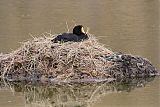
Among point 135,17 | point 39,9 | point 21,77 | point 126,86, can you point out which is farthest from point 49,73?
point 39,9

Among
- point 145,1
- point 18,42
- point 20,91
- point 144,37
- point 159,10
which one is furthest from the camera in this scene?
point 145,1

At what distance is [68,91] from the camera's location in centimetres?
1426

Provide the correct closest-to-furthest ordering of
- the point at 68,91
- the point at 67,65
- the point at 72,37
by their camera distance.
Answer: the point at 68,91 → the point at 67,65 → the point at 72,37

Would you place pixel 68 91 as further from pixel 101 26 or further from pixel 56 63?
pixel 101 26

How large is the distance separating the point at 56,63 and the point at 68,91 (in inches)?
41.4

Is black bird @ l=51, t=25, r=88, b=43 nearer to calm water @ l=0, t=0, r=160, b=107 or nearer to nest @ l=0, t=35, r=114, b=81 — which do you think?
nest @ l=0, t=35, r=114, b=81

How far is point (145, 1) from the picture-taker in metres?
33.7

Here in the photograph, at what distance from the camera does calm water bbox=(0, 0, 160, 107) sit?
13.4 meters

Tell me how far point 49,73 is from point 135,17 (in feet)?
40.6

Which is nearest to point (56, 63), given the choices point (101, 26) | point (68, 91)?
point (68, 91)

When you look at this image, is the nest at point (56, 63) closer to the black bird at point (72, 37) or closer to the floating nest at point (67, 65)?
the floating nest at point (67, 65)

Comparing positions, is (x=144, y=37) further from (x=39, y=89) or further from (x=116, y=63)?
(x=39, y=89)

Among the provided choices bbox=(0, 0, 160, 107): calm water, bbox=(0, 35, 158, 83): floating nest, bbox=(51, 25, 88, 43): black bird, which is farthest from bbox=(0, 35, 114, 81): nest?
bbox=(0, 0, 160, 107): calm water

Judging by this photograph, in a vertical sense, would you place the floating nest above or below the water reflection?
above
